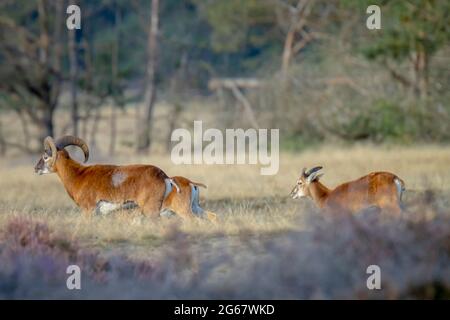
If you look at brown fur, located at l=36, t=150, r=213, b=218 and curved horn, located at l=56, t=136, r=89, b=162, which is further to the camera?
curved horn, located at l=56, t=136, r=89, b=162

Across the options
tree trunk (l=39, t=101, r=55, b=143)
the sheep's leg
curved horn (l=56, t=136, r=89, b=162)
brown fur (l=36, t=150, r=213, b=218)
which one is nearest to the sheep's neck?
brown fur (l=36, t=150, r=213, b=218)

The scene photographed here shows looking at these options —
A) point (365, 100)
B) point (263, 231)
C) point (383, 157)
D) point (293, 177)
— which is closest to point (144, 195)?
Result: point (263, 231)

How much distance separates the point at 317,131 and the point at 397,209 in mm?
21257

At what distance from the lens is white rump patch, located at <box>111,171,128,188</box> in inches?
544

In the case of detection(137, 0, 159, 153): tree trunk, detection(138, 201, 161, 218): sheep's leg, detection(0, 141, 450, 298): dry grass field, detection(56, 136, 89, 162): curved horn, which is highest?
detection(137, 0, 159, 153): tree trunk

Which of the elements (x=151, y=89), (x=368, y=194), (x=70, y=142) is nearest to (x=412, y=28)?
(x=151, y=89)

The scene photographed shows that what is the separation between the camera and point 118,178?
45.5 ft

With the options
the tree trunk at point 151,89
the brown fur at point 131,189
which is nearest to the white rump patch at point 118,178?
the brown fur at point 131,189

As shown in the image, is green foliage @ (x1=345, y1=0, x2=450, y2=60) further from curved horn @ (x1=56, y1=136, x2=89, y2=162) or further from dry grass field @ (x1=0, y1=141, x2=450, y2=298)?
curved horn @ (x1=56, y1=136, x2=89, y2=162)

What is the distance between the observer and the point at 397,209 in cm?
1242

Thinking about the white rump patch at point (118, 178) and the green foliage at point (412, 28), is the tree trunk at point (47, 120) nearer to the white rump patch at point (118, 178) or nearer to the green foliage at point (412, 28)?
the green foliage at point (412, 28)

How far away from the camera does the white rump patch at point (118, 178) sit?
13812 mm
